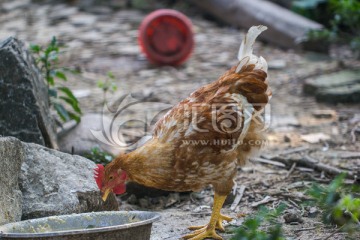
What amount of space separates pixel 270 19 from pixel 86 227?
726 centimetres

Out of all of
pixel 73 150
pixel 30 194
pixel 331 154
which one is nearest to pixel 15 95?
pixel 73 150

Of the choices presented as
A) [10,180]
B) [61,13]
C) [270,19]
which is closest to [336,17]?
[270,19]

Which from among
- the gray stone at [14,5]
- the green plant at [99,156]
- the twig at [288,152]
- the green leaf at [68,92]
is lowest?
the twig at [288,152]

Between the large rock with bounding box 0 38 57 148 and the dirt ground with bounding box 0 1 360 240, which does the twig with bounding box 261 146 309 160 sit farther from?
the large rock with bounding box 0 38 57 148

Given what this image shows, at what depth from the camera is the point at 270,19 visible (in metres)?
10.5

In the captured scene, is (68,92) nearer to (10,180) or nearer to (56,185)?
(56,185)

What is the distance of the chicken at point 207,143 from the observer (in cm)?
432

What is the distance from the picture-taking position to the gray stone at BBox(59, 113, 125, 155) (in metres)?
5.85

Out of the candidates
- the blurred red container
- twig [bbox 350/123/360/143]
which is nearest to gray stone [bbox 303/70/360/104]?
twig [bbox 350/123/360/143]

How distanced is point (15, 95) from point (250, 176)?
6.94 feet

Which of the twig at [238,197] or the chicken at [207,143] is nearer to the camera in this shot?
the chicken at [207,143]

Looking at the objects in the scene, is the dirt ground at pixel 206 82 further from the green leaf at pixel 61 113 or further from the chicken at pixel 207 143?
the green leaf at pixel 61 113

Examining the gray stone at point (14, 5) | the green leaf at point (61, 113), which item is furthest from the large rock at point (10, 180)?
the gray stone at point (14, 5)

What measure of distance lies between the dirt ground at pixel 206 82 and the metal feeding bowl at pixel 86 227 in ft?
2.20
